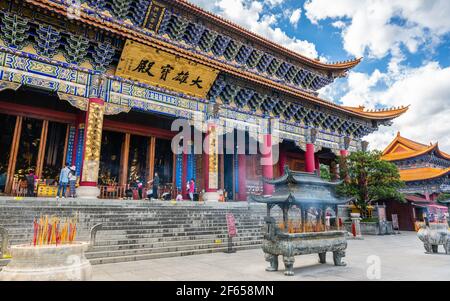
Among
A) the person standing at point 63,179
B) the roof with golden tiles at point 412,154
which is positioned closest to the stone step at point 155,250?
the person standing at point 63,179

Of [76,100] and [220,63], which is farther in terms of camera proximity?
[220,63]

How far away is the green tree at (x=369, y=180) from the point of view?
541 inches

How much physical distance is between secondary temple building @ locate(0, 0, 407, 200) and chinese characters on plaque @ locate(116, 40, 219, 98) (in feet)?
0.13

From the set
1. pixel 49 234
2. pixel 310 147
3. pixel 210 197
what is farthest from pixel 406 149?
pixel 49 234

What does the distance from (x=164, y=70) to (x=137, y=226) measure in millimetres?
5996

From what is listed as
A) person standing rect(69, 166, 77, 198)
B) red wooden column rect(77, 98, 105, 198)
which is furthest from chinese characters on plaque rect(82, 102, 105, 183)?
person standing rect(69, 166, 77, 198)

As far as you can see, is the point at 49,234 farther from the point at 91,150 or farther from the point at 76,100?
the point at 76,100

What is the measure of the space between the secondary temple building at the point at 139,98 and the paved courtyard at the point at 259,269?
455cm

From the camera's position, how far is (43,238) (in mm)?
3262

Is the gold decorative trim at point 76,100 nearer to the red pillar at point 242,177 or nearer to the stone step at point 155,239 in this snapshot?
the stone step at point 155,239

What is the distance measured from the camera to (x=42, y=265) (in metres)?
2.85

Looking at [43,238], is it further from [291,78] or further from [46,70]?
[291,78]
